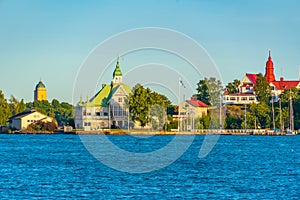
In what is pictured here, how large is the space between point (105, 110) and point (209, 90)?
77.7ft

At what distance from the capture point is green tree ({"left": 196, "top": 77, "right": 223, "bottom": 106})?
152m

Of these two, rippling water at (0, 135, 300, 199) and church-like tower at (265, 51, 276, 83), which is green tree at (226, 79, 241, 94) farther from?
rippling water at (0, 135, 300, 199)

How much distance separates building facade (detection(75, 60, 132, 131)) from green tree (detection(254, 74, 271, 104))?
87.0ft

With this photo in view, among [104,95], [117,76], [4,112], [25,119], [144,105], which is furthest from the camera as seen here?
[117,76]

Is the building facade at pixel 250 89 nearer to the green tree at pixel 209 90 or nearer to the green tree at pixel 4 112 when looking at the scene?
the green tree at pixel 209 90

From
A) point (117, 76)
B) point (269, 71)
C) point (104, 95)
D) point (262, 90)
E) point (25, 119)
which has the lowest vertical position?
point (25, 119)

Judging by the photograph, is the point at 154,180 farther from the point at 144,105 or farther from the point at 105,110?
the point at 105,110

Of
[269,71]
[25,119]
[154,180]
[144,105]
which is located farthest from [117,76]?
[154,180]

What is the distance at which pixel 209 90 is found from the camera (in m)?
152

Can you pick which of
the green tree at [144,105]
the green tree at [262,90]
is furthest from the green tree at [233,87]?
the green tree at [144,105]

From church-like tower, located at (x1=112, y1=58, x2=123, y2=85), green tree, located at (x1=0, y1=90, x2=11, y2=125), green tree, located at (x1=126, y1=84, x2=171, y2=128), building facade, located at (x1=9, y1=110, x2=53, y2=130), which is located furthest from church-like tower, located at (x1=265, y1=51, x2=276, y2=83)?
green tree, located at (x1=0, y1=90, x2=11, y2=125)

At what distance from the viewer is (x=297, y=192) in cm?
3731

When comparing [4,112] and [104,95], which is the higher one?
[104,95]

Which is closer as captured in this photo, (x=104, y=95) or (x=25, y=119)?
(x=104, y=95)
